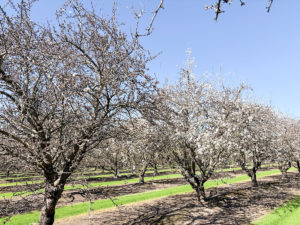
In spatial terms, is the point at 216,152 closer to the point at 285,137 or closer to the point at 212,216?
the point at 212,216

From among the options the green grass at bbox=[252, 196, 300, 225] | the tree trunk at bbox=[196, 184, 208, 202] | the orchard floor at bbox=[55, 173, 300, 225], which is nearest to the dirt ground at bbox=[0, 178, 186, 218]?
the orchard floor at bbox=[55, 173, 300, 225]

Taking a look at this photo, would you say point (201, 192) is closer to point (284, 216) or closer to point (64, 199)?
point (284, 216)

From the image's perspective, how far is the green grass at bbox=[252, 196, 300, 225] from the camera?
1037 centimetres

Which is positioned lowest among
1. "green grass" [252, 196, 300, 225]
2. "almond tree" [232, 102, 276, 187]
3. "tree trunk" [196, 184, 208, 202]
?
"green grass" [252, 196, 300, 225]

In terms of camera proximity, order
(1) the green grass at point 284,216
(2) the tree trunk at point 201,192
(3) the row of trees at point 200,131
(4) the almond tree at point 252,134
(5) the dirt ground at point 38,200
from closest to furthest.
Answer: (5) the dirt ground at point 38,200, (1) the green grass at point 284,216, (3) the row of trees at point 200,131, (2) the tree trunk at point 201,192, (4) the almond tree at point 252,134

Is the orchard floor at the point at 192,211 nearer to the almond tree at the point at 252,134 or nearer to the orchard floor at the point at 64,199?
→ the orchard floor at the point at 64,199

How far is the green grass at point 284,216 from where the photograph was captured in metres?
10.4

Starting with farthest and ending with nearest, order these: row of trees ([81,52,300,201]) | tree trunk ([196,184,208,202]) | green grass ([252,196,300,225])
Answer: tree trunk ([196,184,208,202])
row of trees ([81,52,300,201])
green grass ([252,196,300,225])

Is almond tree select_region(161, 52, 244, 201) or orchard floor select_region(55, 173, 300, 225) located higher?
almond tree select_region(161, 52, 244, 201)

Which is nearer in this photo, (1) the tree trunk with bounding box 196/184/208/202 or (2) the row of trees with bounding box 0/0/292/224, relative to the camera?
(2) the row of trees with bounding box 0/0/292/224

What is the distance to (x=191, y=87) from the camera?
583 inches

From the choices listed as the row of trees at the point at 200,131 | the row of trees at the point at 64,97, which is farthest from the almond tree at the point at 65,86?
the row of trees at the point at 200,131

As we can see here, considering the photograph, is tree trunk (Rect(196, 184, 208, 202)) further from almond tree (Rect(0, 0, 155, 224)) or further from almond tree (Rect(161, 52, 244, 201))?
almond tree (Rect(0, 0, 155, 224))

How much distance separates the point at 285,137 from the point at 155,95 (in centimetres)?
2268
